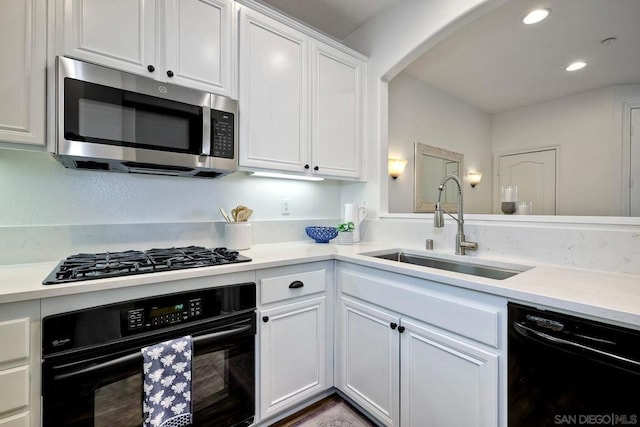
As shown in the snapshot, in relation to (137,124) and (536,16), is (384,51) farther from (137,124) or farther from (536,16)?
(137,124)

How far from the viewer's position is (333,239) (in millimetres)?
2338

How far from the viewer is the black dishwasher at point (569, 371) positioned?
783 millimetres

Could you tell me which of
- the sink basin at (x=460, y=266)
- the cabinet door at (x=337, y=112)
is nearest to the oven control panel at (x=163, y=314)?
the sink basin at (x=460, y=266)

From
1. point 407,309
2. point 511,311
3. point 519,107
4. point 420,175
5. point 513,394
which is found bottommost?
point 513,394

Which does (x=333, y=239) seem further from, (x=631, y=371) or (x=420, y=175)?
(x=631, y=371)

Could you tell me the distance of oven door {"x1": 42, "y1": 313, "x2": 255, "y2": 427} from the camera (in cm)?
97

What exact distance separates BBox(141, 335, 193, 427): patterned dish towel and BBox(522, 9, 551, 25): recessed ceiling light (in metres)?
3.19

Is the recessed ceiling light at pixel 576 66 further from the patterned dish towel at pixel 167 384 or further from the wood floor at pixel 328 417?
the patterned dish towel at pixel 167 384

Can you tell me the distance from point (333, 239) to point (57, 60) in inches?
73.5

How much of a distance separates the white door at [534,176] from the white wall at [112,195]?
12.9 feet

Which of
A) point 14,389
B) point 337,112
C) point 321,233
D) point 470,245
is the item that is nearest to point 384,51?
point 337,112

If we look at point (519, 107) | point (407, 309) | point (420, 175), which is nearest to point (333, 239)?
point (407, 309)

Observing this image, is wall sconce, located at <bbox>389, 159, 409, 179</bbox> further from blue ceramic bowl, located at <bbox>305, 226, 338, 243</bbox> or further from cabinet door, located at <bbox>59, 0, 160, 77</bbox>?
cabinet door, located at <bbox>59, 0, 160, 77</bbox>

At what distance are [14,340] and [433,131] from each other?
373 cm
